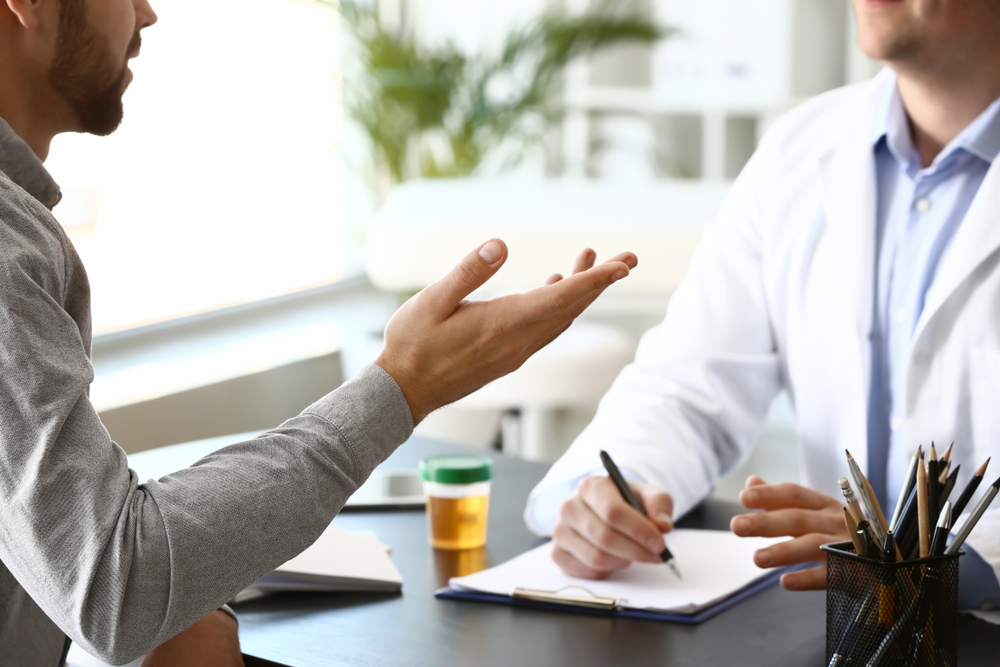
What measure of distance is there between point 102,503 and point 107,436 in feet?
0.22

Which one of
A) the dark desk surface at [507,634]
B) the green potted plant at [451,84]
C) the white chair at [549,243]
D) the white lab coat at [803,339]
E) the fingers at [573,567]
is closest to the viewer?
the dark desk surface at [507,634]

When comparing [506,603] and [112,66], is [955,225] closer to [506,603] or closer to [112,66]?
[506,603]

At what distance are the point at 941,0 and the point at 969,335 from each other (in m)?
0.50

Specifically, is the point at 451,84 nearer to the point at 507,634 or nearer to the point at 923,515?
the point at 507,634

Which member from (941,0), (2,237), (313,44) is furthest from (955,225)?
(313,44)

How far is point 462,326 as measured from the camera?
940mm

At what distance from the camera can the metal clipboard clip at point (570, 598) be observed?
1.16 m

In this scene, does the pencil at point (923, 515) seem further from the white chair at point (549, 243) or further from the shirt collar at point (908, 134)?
the white chair at point (549, 243)

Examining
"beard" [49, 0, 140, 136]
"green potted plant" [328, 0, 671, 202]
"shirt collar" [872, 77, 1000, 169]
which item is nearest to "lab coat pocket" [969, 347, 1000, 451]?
"shirt collar" [872, 77, 1000, 169]

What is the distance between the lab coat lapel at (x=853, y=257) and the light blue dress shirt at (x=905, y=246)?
0.03m

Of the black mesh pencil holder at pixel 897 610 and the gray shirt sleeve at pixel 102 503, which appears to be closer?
the gray shirt sleeve at pixel 102 503

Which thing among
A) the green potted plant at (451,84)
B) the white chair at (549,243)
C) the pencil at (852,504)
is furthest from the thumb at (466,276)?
the green potted plant at (451,84)

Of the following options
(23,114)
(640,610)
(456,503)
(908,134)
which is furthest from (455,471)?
(908,134)

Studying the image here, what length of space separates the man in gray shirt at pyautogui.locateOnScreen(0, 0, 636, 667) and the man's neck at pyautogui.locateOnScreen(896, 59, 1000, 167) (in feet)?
2.80
